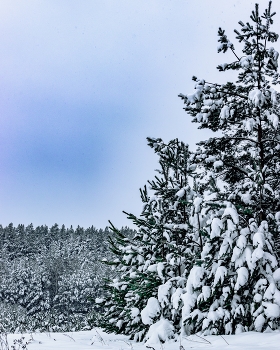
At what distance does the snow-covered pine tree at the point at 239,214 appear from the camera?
16.4ft

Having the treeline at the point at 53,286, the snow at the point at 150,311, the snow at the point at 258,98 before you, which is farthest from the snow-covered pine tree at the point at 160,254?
the treeline at the point at 53,286

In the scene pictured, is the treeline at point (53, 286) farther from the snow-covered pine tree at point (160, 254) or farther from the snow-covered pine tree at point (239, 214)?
the snow-covered pine tree at point (239, 214)

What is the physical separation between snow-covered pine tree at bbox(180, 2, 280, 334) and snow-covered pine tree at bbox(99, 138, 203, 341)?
489 millimetres

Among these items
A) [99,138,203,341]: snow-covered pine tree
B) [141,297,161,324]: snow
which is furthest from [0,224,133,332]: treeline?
[141,297,161,324]: snow

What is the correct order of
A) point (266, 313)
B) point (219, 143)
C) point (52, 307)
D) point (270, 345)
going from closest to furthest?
point (270, 345) → point (266, 313) → point (219, 143) → point (52, 307)

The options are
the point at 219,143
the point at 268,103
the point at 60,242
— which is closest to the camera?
the point at 268,103

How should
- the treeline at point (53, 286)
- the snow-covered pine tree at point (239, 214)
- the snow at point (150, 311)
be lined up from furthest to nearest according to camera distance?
the treeline at point (53, 286), the snow at point (150, 311), the snow-covered pine tree at point (239, 214)

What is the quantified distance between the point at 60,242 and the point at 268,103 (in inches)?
3717

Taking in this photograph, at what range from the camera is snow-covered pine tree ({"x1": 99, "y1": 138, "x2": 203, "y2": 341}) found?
20.1 feet

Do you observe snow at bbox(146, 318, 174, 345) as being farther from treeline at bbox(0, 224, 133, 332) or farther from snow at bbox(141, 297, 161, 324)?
treeline at bbox(0, 224, 133, 332)

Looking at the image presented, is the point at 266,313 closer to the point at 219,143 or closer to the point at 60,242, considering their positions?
the point at 219,143

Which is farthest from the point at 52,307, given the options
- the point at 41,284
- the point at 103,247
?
the point at 103,247

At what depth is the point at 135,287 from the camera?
6531 millimetres

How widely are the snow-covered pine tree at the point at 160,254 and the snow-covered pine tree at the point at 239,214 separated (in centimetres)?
49
